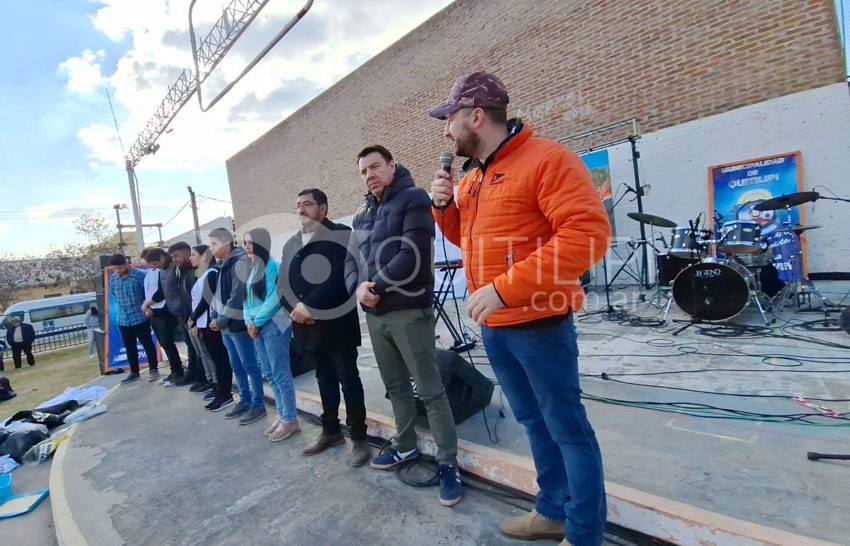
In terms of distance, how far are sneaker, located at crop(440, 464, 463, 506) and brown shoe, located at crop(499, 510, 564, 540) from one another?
0.40 metres

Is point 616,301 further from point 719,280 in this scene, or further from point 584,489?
point 584,489

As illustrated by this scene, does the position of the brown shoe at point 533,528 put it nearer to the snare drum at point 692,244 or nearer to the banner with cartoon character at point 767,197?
the snare drum at point 692,244

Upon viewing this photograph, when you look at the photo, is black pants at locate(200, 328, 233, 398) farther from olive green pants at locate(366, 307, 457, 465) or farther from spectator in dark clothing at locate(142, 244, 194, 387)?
olive green pants at locate(366, 307, 457, 465)

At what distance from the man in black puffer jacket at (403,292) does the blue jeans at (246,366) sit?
1.99 metres

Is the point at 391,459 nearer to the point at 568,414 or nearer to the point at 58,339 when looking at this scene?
the point at 568,414

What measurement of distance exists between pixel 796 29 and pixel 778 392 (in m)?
6.28

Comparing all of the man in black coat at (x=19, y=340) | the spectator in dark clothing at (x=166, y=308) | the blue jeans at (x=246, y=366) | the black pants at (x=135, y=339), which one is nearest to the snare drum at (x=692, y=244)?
the blue jeans at (x=246, y=366)

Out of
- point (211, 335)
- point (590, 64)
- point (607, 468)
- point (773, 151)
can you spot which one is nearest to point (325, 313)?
point (607, 468)

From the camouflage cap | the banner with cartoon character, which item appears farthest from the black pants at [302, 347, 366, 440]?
the banner with cartoon character

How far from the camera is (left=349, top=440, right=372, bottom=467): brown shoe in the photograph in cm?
292

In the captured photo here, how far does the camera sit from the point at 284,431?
11.7 feet

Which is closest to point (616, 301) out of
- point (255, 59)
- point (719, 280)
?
point (719, 280)

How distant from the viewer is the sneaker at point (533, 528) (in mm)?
1919

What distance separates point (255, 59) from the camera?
33.0ft
